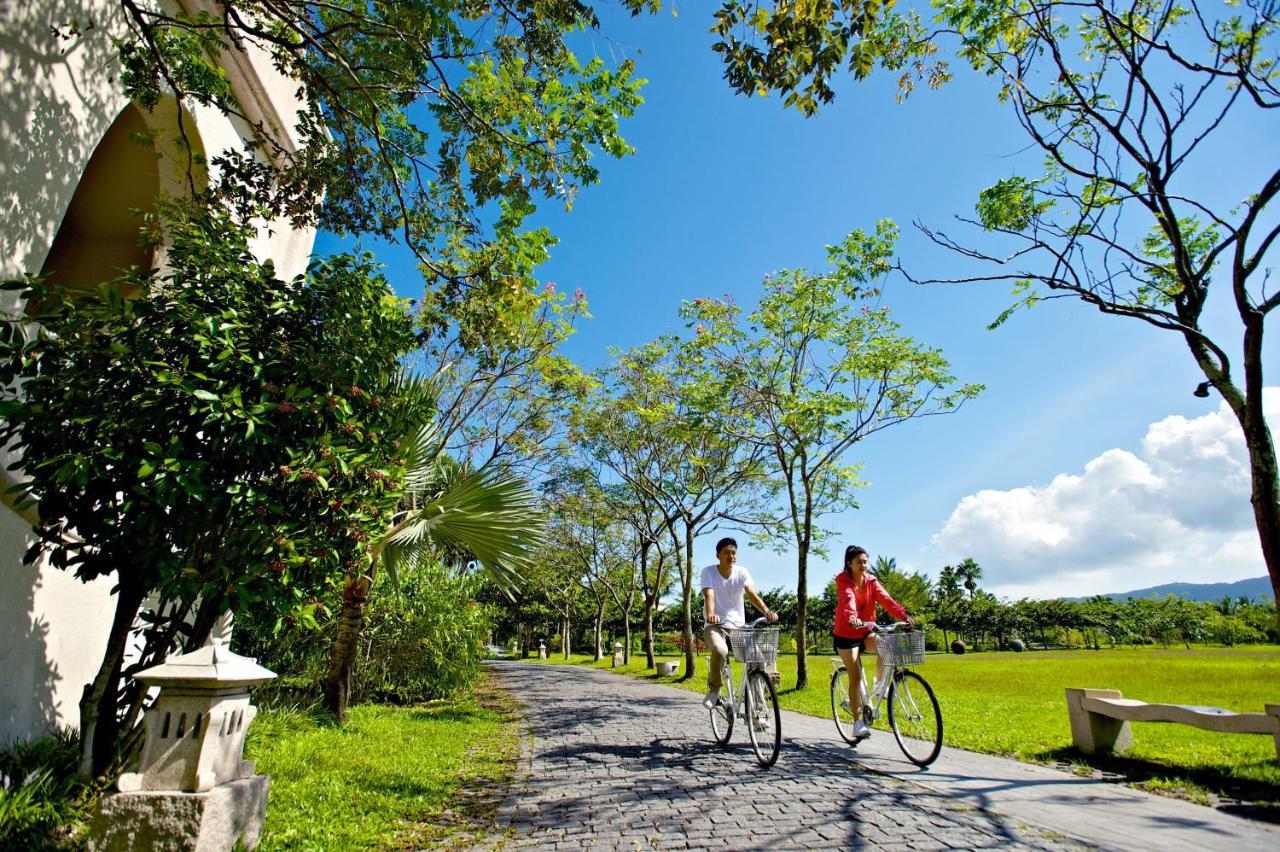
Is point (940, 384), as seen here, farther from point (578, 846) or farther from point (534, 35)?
point (578, 846)

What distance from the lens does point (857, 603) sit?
6.16m

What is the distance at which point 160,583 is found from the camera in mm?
3570

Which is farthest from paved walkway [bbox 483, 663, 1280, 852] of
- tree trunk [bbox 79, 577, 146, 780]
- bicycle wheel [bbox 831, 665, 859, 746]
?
tree trunk [bbox 79, 577, 146, 780]

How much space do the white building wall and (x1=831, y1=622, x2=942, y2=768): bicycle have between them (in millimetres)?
6896

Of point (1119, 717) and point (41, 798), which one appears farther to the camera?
point (1119, 717)

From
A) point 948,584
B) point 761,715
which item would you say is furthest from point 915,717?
point 948,584

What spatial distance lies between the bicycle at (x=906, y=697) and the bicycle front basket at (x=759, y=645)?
3.38 ft

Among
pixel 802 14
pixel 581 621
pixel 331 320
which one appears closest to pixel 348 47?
pixel 331 320

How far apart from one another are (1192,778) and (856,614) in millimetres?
2684

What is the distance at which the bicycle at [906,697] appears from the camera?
210 inches

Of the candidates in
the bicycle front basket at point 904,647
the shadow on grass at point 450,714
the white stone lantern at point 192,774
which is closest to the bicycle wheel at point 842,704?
the bicycle front basket at point 904,647

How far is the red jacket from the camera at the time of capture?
5938 millimetres

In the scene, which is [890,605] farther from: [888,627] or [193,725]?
[193,725]

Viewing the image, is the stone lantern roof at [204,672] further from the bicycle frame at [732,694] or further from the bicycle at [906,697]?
the bicycle at [906,697]
